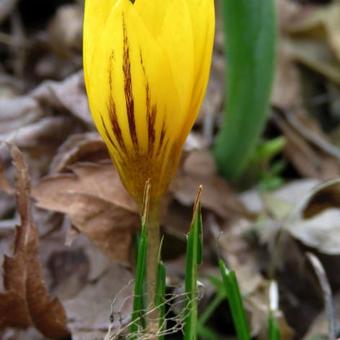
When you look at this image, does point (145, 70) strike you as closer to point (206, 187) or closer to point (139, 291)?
point (139, 291)

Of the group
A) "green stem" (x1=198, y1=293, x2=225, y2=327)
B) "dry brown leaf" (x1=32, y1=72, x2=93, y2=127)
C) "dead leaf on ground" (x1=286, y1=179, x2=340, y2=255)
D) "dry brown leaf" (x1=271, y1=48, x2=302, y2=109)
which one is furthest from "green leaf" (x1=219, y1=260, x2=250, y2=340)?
"dry brown leaf" (x1=271, y1=48, x2=302, y2=109)

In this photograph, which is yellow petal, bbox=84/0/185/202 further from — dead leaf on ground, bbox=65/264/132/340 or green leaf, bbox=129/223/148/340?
dead leaf on ground, bbox=65/264/132/340

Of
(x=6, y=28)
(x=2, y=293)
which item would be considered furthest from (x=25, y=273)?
(x=6, y=28)

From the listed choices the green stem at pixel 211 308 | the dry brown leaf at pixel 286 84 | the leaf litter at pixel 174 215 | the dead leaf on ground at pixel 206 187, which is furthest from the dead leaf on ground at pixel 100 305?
the dry brown leaf at pixel 286 84

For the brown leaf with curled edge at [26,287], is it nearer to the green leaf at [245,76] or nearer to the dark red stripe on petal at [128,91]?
the dark red stripe on petal at [128,91]

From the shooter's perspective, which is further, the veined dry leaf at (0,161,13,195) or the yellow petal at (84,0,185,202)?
the veined dry leaf at (0,161,13,195)

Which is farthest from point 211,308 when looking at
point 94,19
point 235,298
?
point 94,19

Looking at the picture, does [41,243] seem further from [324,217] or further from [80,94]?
[324,217]
